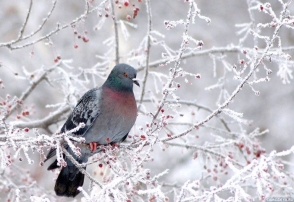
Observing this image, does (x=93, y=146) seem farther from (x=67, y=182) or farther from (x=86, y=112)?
(x=67, y=182)

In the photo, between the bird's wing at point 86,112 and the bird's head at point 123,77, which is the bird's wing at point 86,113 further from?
the bird's head at point 123,77

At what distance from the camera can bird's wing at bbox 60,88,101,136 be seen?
4.41 metres

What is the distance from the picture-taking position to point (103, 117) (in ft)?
14.4

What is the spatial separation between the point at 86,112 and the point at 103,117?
0.17m

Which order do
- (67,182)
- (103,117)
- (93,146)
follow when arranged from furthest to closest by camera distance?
(67,182), (103,117), (93,146)

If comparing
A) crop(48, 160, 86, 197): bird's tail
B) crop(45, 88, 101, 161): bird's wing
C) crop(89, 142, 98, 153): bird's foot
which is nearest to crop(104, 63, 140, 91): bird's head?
crop(45, 88, 101, 161): bird's wing

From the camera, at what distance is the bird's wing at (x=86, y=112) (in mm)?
4409

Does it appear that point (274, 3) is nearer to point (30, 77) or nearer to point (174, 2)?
point (174, 2)

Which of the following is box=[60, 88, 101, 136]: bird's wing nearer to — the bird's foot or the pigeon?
the pigeon

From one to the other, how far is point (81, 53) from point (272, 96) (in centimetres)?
438

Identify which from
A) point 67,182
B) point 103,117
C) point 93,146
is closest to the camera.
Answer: point 93,146

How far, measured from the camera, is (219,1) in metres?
12.5

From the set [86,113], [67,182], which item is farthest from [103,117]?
[67,182]

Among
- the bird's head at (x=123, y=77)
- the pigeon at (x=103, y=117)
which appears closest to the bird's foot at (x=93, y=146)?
the pigeon at (x=103, y=117)
